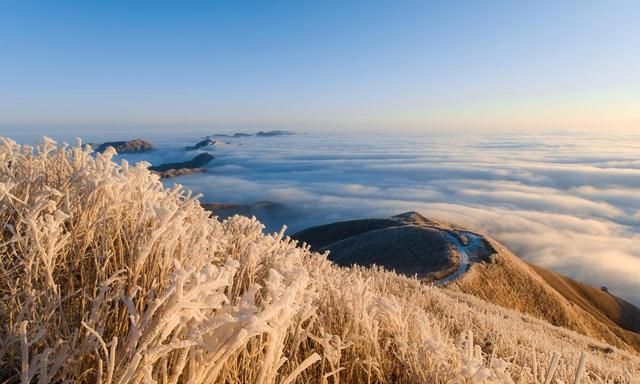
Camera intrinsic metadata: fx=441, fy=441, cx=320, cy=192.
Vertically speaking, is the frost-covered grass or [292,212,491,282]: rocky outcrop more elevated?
the frost-covered grass

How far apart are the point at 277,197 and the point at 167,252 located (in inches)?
7734

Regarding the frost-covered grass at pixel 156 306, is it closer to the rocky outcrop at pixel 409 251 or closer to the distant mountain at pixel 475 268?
the distant mountain at pixel 475 268

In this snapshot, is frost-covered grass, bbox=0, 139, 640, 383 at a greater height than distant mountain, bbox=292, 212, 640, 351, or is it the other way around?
frost-covered grass, bbox=0, 139, 640, 383

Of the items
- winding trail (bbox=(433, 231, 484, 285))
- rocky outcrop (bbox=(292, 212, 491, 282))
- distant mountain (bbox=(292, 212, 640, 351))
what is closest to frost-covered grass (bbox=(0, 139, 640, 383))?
distant mountain (bbox=(292, 212, 640, 351))

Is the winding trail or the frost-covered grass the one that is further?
the winding trail

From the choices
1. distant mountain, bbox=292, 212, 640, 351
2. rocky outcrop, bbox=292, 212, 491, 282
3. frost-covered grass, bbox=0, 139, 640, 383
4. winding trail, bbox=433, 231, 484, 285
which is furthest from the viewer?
rocky outcrop, bbox=292, 212, 491, 282

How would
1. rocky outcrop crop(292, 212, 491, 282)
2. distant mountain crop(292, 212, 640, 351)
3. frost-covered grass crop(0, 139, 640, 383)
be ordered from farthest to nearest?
rocky outcrop crop(292, 212, 491, 282), distant mountain crop(292, 212, 640, 351), frost-covered grass crop(0, 139, 640, 383)

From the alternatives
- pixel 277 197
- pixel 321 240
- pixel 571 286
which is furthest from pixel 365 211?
pixel 571 286

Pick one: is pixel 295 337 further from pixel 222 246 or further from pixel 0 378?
pixel 0 378

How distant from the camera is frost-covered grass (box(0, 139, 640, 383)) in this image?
1.35m

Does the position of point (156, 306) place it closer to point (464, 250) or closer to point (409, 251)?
point (409, 251)

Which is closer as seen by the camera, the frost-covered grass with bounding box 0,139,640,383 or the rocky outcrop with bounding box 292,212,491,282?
the frost-covered grass with bounding box 0,139,640,383

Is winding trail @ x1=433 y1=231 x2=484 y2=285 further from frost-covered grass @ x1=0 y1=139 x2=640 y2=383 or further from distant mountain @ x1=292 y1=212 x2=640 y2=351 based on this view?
frost-covered grass @ x1=0 y1=139 x2=640 y2=383

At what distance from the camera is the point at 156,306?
1.25m
